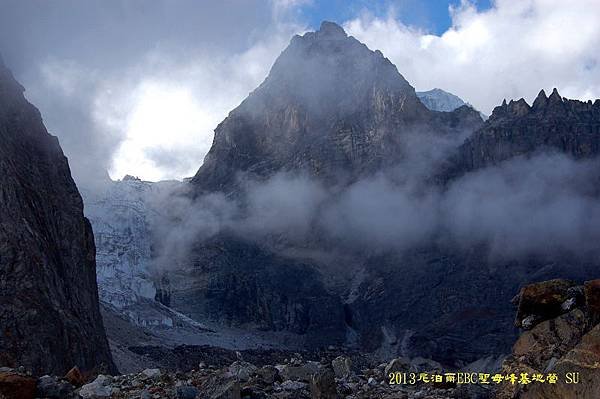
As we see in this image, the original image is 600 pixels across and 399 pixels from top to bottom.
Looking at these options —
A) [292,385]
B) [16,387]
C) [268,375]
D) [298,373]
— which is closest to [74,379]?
[16,387]

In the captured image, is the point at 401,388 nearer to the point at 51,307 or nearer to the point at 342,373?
the point at 342,373

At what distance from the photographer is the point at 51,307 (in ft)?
188

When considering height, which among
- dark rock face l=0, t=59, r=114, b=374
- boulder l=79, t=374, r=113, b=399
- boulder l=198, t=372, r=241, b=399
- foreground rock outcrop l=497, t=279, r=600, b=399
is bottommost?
boulder l=79, t=374, r=113, b=399

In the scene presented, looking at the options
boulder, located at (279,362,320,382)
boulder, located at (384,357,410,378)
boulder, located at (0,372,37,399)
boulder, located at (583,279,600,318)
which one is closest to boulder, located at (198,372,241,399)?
boulder, located at (0,372,37,399)

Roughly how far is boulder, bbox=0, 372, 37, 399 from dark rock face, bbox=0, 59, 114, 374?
107 feet

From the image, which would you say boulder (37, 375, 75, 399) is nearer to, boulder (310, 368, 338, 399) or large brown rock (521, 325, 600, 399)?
boulder (310, 368, 338, 399)

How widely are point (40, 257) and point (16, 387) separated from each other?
47.8m

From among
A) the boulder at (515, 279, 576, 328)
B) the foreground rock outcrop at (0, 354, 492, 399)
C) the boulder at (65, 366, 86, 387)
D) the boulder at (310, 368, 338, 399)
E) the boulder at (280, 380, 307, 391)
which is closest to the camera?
the foreground rock outcrop at (0, 354, 492, 399)

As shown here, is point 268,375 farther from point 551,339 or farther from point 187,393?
point 551,339

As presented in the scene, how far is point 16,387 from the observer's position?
15812 millimetres

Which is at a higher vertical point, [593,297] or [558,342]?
[593,297]

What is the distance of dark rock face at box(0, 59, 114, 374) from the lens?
51.8 m

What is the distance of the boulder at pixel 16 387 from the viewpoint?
15477 mm

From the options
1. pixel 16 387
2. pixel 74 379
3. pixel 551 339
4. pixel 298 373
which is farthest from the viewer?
pixel 298 373
